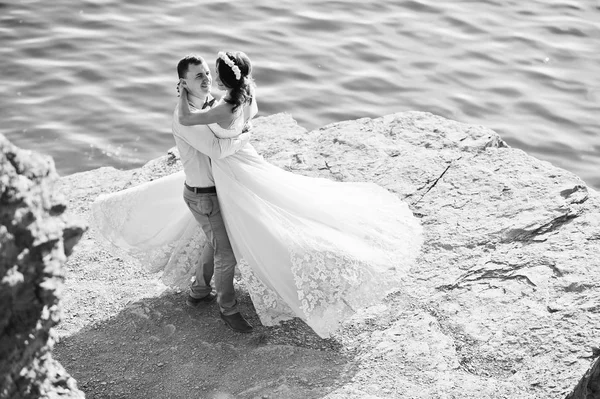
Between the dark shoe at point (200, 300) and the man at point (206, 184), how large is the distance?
12 centimetres

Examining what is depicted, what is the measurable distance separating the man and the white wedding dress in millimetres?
81

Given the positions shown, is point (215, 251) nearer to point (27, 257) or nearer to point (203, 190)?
point (203, 190)

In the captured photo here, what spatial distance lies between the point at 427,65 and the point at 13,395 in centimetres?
884

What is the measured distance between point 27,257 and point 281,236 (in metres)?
2.17

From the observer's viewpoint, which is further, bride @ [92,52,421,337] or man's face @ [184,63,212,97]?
bride @ [92,52,421,337]

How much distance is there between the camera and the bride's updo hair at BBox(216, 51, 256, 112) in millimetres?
4898

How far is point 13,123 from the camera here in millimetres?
10289

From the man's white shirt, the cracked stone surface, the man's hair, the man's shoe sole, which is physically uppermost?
the man's hair

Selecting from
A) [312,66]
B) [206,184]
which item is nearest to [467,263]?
[206,184]

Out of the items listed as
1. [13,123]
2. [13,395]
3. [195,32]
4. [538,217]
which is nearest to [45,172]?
[13,395]

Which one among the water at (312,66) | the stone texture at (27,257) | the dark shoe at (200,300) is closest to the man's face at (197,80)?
the dark shoe at (200,300)

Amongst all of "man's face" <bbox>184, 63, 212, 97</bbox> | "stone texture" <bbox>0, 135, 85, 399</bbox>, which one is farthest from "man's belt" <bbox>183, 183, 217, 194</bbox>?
"stone texture" <bbox>0, 135, 85, 399</bbox>

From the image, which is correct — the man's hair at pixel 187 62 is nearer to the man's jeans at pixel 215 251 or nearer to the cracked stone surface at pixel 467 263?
the man's jeans at pixel 215 251

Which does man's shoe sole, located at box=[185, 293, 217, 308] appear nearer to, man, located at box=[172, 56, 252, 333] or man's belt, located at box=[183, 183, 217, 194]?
man, located at box=[172, 56, 252, 333]
